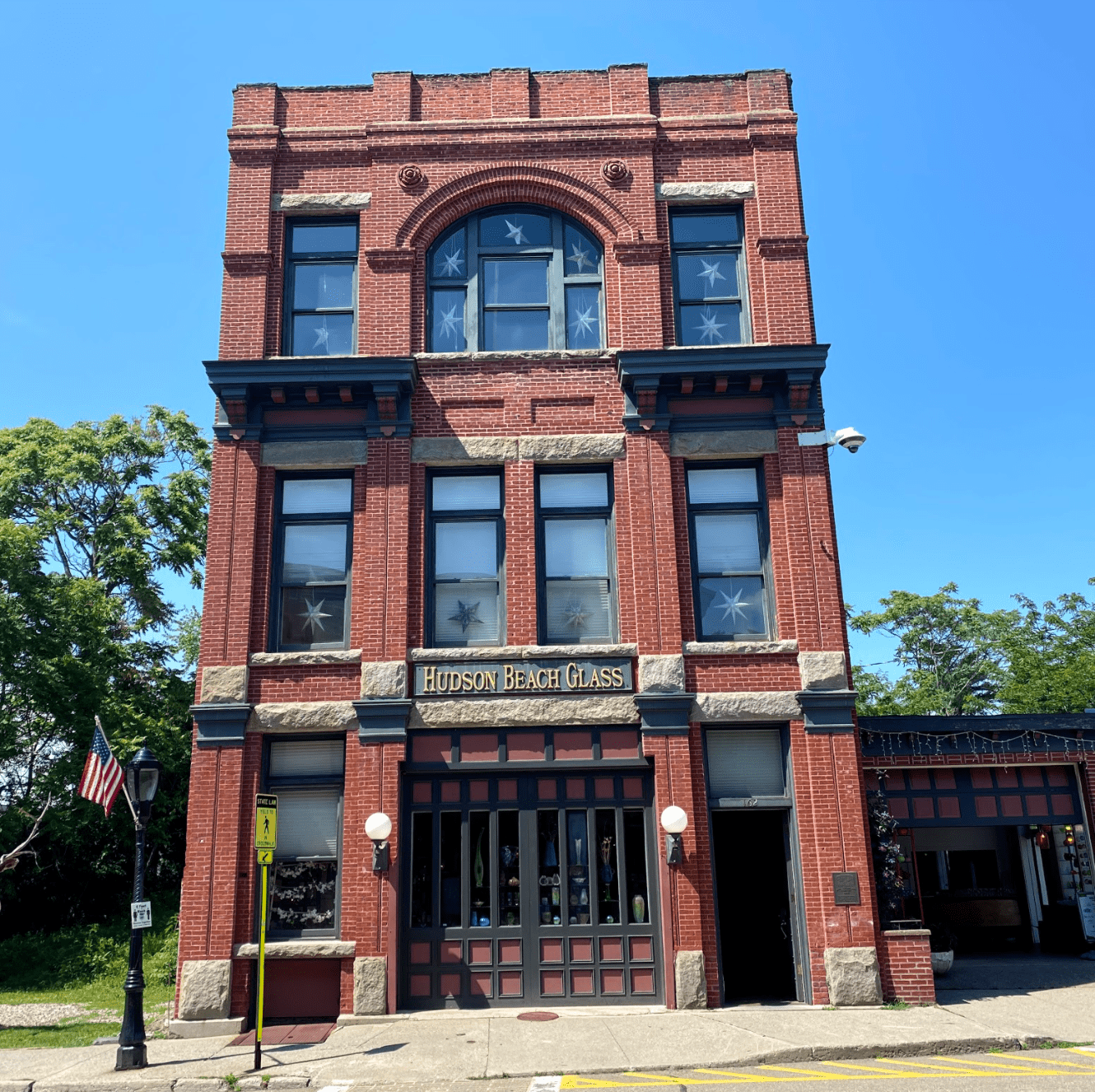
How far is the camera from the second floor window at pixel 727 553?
14.5m

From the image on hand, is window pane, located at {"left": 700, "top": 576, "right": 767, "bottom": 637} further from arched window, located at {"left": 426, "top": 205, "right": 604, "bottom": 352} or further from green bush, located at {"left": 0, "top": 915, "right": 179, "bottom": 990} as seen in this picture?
green bush, located at {"left": 0, "top": 915, "right": 179, "bottom": 990}

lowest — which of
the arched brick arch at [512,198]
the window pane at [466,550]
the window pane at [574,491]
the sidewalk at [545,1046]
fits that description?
the sidewalk at [545,1046]

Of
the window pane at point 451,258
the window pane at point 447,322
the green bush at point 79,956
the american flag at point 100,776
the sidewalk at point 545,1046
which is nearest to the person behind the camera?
the sidewalk at point 545,1046

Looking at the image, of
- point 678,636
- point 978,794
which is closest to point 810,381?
point 678,636

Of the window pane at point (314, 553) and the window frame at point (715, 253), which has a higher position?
the window frame at point (715, 253)

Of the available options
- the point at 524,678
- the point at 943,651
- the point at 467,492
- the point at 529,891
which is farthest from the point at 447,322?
the point at 943,651

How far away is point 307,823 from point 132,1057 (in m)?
3.58

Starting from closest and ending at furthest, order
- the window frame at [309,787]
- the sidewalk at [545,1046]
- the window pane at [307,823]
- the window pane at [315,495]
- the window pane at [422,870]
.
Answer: the sidewalk at [545,1046]
the window frame at [309,787]
the window pane at [422,870]
the window pane at [307,823]
the window pane at [315,495]

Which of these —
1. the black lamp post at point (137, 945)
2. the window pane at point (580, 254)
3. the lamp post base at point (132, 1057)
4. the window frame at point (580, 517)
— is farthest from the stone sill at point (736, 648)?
the lamp post base at point (132, 1057)

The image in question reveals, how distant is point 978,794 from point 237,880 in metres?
11.4

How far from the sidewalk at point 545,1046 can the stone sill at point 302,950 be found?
93cm

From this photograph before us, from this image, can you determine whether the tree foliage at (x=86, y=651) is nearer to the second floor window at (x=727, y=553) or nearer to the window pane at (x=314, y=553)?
the window pane at (x=314, y=553)

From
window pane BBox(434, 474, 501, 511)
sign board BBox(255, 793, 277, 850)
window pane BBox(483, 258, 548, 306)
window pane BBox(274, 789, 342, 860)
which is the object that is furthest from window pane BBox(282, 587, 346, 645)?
window pane BBox(483, 258, 548, 306)

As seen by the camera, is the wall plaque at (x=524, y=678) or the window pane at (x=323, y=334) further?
the window pane at (x=323, y=334)
